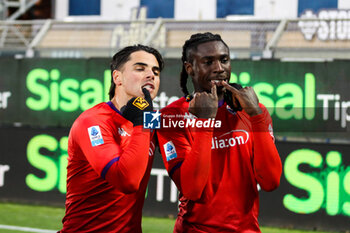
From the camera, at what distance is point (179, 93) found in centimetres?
856

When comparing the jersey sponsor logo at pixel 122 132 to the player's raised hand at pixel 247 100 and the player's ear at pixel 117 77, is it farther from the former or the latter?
the player's raised hand at pixel 247 100

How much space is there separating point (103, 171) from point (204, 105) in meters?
0.72

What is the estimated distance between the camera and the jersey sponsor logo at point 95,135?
10.7 ft

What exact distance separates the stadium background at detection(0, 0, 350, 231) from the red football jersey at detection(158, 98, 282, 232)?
489 cm

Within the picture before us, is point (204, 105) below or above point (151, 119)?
above

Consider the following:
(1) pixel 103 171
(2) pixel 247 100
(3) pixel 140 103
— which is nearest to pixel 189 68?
(3) pixel 140 103

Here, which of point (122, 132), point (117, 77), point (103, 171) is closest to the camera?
point (103, 171)

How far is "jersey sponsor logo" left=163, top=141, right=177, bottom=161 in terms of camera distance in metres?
3.22

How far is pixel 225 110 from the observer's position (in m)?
3.31

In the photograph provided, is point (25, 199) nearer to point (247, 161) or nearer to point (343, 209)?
point (343, 209)

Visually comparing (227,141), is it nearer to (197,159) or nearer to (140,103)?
(197,159)

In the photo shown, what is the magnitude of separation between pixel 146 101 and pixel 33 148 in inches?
255

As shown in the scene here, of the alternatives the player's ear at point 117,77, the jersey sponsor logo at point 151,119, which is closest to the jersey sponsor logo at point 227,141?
the jersey sponsor logo at point 151,119

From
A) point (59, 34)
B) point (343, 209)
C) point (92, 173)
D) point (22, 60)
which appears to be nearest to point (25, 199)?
point (22, 60)
